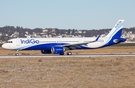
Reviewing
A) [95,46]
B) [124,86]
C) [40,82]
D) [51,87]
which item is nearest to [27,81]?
[40,82]

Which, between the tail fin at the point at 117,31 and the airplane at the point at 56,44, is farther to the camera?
the tail fin at the point at 117,31

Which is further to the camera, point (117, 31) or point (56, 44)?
point (117, 31)

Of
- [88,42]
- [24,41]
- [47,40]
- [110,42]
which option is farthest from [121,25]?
[24,41]

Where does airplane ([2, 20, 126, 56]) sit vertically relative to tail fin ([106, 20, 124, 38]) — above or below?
below

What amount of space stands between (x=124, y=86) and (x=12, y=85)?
20.3 feet

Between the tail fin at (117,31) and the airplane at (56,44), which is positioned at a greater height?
the tail fin at (117,31)

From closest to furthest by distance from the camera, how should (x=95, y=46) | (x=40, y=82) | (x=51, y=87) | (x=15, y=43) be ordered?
(x=51, y=87), (x=40, y=82), (x=15, y=43), (x=95, y=46)

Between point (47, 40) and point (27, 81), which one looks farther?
point (47, 40)

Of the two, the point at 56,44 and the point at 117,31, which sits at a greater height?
the point at 117,31

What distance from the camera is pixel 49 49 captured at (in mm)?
57625

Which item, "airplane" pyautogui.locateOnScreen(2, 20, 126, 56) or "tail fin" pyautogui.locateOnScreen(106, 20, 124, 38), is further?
"tail fin" pyautogui.locateOnScreen(106, 20, 124, 38)

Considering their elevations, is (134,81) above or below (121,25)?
below

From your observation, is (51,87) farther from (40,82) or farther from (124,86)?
(124,86)

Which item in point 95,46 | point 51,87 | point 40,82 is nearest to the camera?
point 51,87
